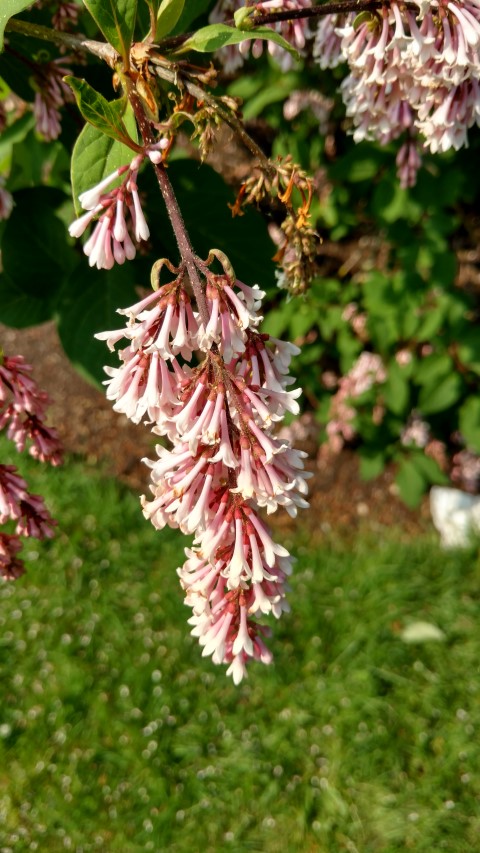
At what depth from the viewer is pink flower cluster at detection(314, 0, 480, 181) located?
1.05 meters

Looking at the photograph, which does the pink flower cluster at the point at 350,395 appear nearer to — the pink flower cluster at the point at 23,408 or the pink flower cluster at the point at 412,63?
the pink flower cluster at the point at 412,63


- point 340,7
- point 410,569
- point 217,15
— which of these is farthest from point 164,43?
point 410,569

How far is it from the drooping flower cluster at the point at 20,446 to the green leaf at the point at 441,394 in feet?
6.93

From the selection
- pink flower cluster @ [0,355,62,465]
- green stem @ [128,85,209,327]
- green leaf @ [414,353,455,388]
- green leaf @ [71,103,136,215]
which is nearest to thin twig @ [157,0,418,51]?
green leaf @ [71,103,136,215]

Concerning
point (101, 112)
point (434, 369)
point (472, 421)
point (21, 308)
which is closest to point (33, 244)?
point (21, 308)

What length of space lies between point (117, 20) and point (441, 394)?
2419 millimetres

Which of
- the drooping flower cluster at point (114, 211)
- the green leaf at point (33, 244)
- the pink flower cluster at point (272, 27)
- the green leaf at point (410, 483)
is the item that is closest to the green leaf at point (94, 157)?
the drooping flower cluster at point (114, 211)

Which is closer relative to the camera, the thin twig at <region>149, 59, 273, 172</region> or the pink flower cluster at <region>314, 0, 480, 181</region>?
the thin twig at <region>149, 59, 273, 172</region>

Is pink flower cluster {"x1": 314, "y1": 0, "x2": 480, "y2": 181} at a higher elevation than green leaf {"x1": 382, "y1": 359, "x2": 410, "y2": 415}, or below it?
higher

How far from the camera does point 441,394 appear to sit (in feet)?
10.4

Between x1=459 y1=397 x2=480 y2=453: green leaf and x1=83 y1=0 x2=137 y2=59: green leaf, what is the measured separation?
8.18 ft

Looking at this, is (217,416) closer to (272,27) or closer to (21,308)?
(272,27)

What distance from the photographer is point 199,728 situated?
307cm

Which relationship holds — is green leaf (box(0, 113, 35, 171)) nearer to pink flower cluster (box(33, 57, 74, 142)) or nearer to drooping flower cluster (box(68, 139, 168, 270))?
pink flower cluster (box(33, 57, 74, 142))
